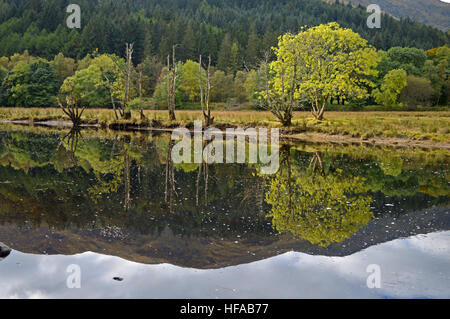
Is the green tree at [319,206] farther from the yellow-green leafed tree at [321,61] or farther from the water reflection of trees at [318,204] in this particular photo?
the yellow-green leafed tree at [321,61]

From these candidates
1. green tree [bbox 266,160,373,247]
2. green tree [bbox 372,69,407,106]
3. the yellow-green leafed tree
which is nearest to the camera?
green tree [bbox 266,160,373,247]

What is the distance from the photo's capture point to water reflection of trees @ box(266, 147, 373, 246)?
32.8ft

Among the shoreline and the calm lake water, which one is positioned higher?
the shoreline

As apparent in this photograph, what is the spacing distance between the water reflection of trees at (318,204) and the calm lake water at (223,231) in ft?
0.15

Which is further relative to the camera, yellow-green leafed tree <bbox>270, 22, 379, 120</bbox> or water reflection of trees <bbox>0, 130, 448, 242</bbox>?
yellow-green leafed tree <bbox>270, 22, 379, 120</bbox>

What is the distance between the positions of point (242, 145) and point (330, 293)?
21.9 meters

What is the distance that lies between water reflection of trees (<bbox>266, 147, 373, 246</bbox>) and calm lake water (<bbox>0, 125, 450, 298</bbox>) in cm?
5

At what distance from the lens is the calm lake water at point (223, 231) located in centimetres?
712

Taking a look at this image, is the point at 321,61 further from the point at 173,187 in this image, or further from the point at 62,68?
the point at 62,68

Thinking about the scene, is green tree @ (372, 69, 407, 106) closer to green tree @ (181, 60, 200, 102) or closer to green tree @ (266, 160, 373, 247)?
green tree @ (181, 60, 200, 102)

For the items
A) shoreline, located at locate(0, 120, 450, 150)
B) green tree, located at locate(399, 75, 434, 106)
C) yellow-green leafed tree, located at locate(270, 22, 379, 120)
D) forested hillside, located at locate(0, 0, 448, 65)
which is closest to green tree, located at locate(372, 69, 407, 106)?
green tree, located at locate(399, 75, 434, 106)

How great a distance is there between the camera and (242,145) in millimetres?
28422

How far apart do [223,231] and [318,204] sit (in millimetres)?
3692

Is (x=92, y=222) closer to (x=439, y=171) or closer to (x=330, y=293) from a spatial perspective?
(x=330, y=293)
